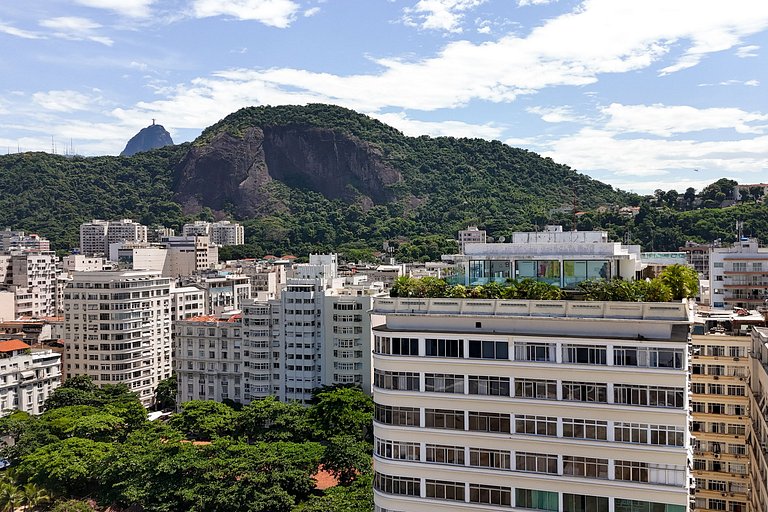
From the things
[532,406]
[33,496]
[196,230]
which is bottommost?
[33,496]

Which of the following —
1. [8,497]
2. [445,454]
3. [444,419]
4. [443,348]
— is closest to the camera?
[445,454]

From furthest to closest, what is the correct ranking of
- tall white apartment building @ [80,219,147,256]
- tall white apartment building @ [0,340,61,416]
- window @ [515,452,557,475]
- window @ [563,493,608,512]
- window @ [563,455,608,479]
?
tall white apartment building @ [80,219,147,256], tall white apartment building @ [0,340,61,416], window @ [515,452,557,475], window @ [563,455,608,479], window @ [563,493,608,512]

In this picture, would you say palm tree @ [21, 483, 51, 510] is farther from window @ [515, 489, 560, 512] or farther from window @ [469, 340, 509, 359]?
window @ [515, 489, 560, 512]

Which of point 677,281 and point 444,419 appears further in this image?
point 677,281

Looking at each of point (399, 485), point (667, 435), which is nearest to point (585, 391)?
point (667, 435)

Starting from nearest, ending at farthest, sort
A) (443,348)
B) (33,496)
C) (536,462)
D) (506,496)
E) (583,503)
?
(583,503) < (536,462) < (506,496) < (443,348) < (33,496)

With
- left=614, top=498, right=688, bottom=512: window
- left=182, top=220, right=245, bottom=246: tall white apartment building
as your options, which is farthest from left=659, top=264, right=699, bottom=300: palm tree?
left=182, top=220, right=245, bottom=246: tall white apartment building

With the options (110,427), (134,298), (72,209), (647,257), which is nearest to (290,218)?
(72,209)

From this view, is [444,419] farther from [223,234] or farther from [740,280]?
[223,234]
